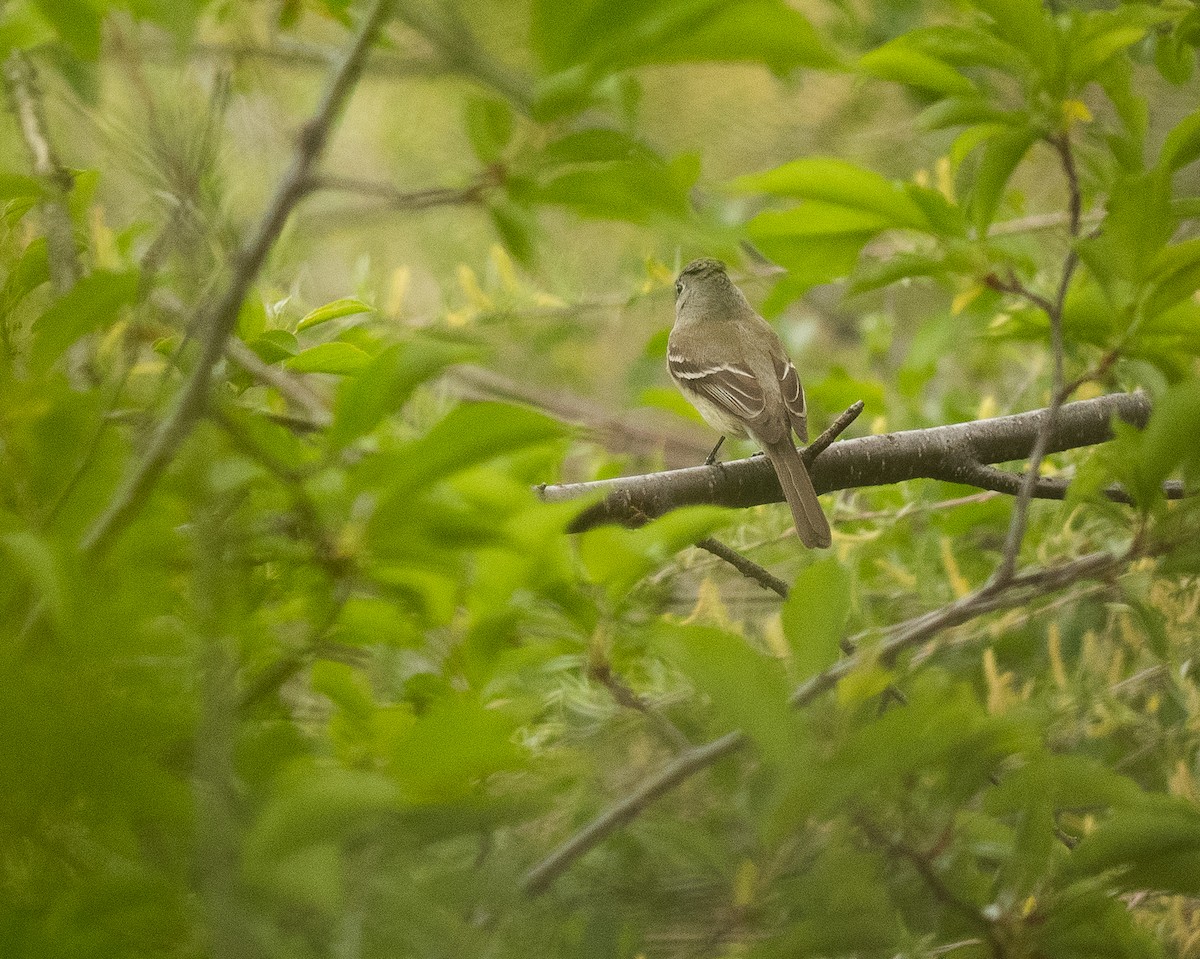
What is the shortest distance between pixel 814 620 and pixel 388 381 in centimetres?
39

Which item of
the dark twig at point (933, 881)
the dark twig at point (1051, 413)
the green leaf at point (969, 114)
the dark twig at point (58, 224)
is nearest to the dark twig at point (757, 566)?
the dark twig at point (1051, 413)

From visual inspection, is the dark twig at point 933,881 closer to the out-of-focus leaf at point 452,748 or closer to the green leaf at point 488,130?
the out-of-focus leaf at point 452,748

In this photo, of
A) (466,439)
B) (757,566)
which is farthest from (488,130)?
(757,566)

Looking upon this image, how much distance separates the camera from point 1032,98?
4.60 feet

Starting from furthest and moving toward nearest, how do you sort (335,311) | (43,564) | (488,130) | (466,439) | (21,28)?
(335,311) < (21,28) < (488,130) < (466,439) < (43,564)

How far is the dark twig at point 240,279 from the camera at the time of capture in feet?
2.15

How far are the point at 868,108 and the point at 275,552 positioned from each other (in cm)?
450

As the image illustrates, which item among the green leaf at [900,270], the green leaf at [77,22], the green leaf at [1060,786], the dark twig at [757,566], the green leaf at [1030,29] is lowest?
the green leaf at [1060,786]

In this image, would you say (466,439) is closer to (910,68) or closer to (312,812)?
(312,812)

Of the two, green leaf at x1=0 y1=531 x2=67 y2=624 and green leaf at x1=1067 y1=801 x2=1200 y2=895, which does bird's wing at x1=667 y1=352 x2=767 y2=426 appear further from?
green leaf at x1=0 y1=531 x2=67 y2=624

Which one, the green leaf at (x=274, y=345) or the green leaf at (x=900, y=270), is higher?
the green leaf at (x=900, y=270)

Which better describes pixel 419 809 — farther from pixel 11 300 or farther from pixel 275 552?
pixel 11 300

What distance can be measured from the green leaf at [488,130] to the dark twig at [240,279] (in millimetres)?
171

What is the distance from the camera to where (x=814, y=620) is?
857 millimetres
